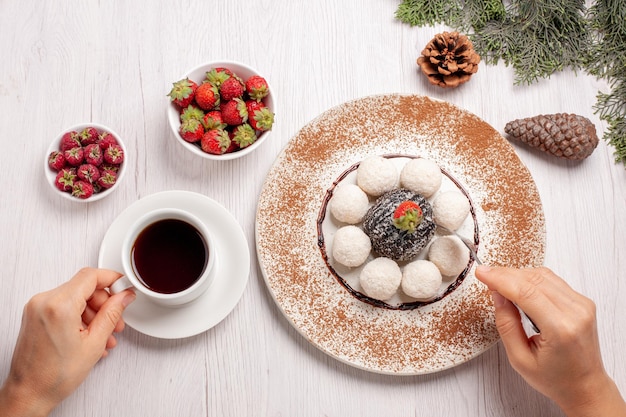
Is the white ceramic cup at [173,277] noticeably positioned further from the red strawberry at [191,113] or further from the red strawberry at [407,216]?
the red strawberry at [407,216]

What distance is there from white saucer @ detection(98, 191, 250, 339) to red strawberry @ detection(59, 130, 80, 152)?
261 millimetres

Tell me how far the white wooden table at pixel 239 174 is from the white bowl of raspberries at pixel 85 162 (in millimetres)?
87


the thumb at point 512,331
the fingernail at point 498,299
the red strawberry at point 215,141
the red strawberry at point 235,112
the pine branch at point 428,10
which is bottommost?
the thumb at point 512,331

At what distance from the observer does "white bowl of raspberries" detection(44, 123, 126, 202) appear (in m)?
1.59

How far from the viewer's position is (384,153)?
1.70 meters

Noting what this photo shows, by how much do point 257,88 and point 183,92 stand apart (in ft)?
0.70

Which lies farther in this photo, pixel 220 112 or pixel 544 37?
pixel 544 37

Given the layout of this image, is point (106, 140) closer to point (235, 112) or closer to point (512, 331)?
point (235, 112)

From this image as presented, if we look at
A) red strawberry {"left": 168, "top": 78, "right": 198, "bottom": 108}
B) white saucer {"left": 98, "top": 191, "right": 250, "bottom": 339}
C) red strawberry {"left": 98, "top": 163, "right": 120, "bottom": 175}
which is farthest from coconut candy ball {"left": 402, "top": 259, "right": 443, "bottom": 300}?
red strawberry {"left": 98, "top": 163, "right": 120, "bottom": 175}

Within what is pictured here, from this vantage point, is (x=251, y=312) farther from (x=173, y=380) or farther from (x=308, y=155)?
(x=308, y=155)

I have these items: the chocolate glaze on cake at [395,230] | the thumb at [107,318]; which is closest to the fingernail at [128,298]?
the thumb at [107,318]

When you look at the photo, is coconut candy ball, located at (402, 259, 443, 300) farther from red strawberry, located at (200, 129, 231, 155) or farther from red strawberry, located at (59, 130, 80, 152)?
red strawberry, located at (59, 130, 80, 152)

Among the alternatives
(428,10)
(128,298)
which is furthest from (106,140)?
(428,10)

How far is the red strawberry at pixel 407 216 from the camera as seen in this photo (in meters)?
1.42
